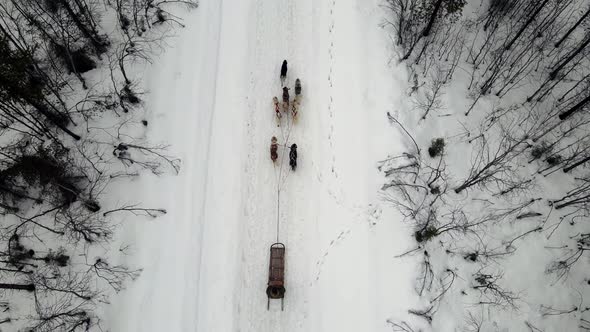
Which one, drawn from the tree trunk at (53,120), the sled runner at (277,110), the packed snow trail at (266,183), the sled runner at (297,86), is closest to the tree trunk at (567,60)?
the packed snow trail at (266,183)

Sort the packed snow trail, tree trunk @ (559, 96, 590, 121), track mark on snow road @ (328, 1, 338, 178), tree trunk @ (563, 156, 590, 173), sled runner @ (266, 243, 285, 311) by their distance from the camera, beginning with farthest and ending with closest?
track mark on snow road @ (328, 1, 338, 178), tree trunk @ (559, 96, 590, 121), tree trunk @ (563, 156, 590, 173), the packed snow trail, sled runner @ (266, 243, 285, 311)

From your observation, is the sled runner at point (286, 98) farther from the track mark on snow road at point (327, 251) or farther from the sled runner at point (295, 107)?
the track mark on snow road at point (327, 251)

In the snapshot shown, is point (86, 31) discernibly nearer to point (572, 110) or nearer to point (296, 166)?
point (296, 166)

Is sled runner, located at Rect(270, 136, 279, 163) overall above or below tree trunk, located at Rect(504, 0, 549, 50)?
below

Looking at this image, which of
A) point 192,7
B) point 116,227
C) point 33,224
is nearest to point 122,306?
point 116,227

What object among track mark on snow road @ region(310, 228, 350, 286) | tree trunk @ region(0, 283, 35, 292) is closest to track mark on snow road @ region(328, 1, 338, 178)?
track mark on snow road @ region(310, 228, 350, 286)

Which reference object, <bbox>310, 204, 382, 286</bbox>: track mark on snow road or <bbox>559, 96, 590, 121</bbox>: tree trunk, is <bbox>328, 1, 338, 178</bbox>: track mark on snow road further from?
<bbox>559, 96, 590, 121</bbox>: tree trunk
